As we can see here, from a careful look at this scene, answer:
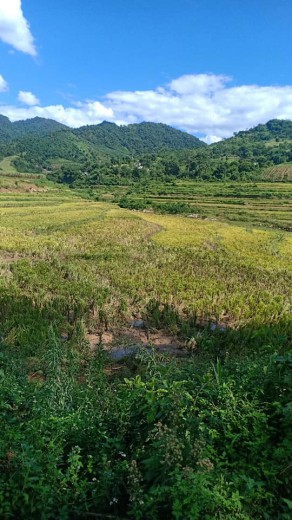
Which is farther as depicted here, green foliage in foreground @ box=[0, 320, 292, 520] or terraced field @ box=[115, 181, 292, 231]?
terraced field @ box=[115, 181, 292, 231]

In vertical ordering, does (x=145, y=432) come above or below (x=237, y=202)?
above

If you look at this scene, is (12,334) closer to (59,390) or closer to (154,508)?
(59,390)

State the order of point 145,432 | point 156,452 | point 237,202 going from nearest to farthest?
point 156,452 → point 145,432 → point 237,202

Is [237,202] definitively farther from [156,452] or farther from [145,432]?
[156,452]

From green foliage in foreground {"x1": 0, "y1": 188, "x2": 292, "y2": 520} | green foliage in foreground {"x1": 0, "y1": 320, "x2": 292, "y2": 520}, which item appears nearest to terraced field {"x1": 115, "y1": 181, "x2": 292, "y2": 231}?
green foliage in foreground {"x1": 0, "y1": 188, "x2": 292, "y2": 520}

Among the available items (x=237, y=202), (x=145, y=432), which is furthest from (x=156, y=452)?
(x=237, y=202)

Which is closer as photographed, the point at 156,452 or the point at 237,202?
the point at 156,452

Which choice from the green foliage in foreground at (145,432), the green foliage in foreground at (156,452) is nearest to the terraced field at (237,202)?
the green foliage in foreground at (145,432)

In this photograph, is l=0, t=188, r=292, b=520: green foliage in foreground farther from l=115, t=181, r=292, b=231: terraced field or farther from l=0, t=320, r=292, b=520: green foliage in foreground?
l=115, t=181, r=292, b=231: terraced field

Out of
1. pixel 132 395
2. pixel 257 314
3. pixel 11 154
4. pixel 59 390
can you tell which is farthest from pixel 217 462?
pixel 11 154

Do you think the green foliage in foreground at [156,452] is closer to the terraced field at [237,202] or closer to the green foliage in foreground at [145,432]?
the green foliage in foreground at [145,432]

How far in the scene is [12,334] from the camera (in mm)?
9312

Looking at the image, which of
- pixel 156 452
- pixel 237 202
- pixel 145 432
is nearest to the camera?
pixel 156 452

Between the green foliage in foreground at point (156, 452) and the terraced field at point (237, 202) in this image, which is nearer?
the green foliage in foreground at point (156, 452)
